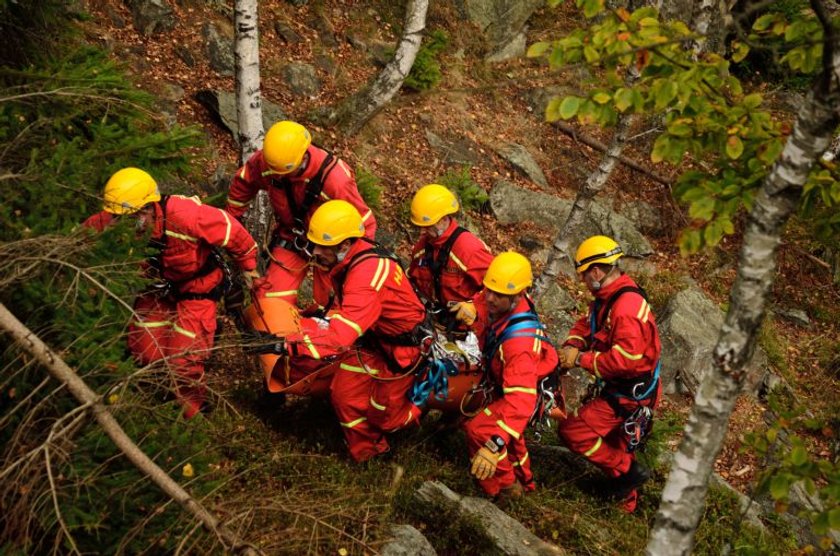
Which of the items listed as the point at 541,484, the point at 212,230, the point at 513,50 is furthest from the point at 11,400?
the point at 513,50

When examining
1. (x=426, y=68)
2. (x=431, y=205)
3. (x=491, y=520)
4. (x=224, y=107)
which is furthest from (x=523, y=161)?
(x=491, y=520)

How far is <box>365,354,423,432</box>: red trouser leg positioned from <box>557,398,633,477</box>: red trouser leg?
1.68m

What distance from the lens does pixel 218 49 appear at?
39.7 ft

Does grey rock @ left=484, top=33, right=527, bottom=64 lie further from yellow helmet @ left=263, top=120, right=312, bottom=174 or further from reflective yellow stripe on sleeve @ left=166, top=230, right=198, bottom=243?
reflective yellow stripe on sleeve @ left=166, top=230, right=198, bottom=243

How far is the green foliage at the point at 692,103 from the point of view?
3.55m

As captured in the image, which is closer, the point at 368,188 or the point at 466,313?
the point at 466,313

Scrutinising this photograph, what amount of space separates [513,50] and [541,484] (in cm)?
1148

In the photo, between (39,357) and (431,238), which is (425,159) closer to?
(431,238)

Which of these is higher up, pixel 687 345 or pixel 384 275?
pixel 384 275

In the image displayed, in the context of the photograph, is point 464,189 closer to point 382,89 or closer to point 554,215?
point 554,215

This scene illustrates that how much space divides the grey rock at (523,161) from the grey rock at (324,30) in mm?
3853

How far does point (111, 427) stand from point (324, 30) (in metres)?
11.5

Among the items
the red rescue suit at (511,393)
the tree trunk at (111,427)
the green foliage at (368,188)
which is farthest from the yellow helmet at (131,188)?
the green foliage at (368,188)

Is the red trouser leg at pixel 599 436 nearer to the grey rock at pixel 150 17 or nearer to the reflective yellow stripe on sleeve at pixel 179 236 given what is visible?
the reflective yellow stripe on sleeve at pixel 179 236
